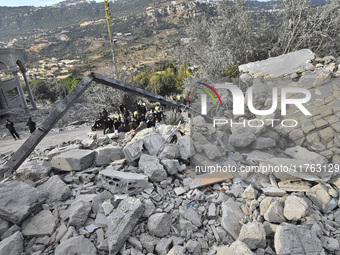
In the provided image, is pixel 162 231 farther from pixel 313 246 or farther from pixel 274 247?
pixel 313 246

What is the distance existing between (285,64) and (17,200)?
35.0 ft

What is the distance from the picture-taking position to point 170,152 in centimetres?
457

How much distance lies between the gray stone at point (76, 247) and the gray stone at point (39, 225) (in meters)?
0.43

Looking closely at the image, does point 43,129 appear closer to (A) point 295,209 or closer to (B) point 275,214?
(B) point 275,214

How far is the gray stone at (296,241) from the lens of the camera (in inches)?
100

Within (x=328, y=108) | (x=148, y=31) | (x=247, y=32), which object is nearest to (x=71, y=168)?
(x=328, y=108)

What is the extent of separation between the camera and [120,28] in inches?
3211

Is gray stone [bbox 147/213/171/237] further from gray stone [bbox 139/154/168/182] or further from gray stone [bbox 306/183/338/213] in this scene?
gray stone [bbox 306/183/338/213]

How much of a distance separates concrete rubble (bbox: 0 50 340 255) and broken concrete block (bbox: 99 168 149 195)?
2cm

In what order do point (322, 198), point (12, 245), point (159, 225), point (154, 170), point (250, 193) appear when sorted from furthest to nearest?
1. point (154, 170)
2. point (250, 193)
3. point (322, 198)
4. point (159, 225)
5. point (12, 245)

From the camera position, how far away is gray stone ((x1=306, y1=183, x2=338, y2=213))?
3320mm

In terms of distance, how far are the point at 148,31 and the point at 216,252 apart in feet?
287

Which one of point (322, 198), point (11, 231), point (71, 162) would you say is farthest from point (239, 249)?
point (71, 162)

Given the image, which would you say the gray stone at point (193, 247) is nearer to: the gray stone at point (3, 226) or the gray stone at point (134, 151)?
the gray stone at point (134, 151)
